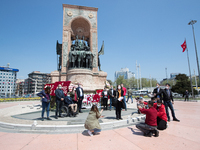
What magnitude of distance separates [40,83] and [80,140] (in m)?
94.2

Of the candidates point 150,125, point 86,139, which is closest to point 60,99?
point 86,139

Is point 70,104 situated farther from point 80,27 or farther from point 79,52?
point 80,27

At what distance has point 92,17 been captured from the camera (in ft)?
57.9

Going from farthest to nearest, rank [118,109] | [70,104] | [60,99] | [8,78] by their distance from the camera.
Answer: [8,78] < [70,104] < [60,99] < [118,109]

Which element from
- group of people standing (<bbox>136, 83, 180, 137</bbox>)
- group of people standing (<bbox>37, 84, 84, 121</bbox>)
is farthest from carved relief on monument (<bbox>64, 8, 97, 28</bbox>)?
group of people standing (<bbox>136, 83, 180, 137</bbox>)

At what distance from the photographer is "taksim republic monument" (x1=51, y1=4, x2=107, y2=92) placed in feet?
46.8

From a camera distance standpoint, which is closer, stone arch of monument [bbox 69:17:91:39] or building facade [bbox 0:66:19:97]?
stone arch of monument [bbox 69:17:91:39]

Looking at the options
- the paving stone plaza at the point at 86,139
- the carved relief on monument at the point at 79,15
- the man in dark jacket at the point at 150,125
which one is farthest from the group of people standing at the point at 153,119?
the carved relief on monument at the point at 79,15

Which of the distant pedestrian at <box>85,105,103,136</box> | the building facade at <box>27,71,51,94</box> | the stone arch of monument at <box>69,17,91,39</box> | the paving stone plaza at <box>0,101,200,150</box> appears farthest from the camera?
the building facade at <box>27,71,51,94</box>

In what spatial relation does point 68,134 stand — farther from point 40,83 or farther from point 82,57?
point 40,83

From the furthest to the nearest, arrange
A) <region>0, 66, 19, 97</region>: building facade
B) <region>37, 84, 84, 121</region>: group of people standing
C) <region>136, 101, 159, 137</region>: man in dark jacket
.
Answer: <region>0, 66, 19, 97</region>: building facade → <region>37, 84, 84, 121</region>: group of people standing → <region>136, 101, 159, 137</region>: man in dark jacket

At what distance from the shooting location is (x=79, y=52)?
15164 millimetres

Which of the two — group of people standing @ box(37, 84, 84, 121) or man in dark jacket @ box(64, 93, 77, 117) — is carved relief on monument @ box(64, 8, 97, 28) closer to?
group of people standing @ box(37, 84, 84, 121)

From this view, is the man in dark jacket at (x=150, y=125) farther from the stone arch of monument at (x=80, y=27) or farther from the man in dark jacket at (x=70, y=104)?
the stone arch of monument at (x=80, y=27)
